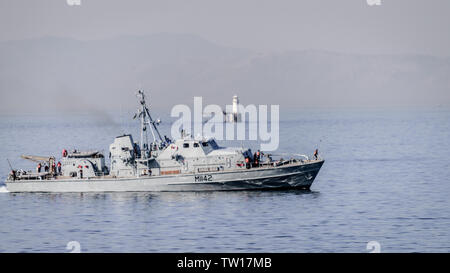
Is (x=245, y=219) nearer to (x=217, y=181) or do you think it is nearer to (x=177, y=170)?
(x=217, y=181)

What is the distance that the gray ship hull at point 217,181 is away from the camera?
60.8 meters

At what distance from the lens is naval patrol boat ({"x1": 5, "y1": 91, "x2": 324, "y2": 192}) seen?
61.1 m

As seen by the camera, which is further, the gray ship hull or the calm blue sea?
the gray ship hull

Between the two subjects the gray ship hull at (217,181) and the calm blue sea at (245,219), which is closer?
the calm blue sea at (245,219)

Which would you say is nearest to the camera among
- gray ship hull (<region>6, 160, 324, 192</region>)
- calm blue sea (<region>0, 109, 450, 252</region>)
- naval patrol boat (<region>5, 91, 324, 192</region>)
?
→ calm blue sea (<region>0, 109, 450, 252</region>)

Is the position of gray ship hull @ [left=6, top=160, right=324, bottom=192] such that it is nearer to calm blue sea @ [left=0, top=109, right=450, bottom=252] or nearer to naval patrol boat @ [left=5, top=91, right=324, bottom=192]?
naval patrol boat @ [left=5, top=91, right=324, bottom=192]

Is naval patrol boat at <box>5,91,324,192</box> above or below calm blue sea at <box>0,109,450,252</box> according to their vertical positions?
above

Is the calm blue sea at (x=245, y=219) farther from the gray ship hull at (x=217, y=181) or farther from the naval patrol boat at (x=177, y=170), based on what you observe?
the naval patrol boat at (x=177, y=170)

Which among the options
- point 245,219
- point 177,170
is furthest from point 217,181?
point 245,219

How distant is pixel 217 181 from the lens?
61.1m

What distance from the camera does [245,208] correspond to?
5503 centimetres

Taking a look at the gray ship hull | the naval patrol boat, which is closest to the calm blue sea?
the gray ship hull

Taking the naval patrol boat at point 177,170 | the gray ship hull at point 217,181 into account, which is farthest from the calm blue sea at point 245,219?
the naval patrol boat at point 177,170

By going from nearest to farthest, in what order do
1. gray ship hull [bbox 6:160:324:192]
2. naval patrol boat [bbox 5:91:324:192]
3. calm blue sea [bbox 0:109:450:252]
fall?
calm blue sea [bbox 0:109:450:252] < gray ship hull [bbox 6:160:324:192] < naval patrol boat [bbox 5:91:324:192]
